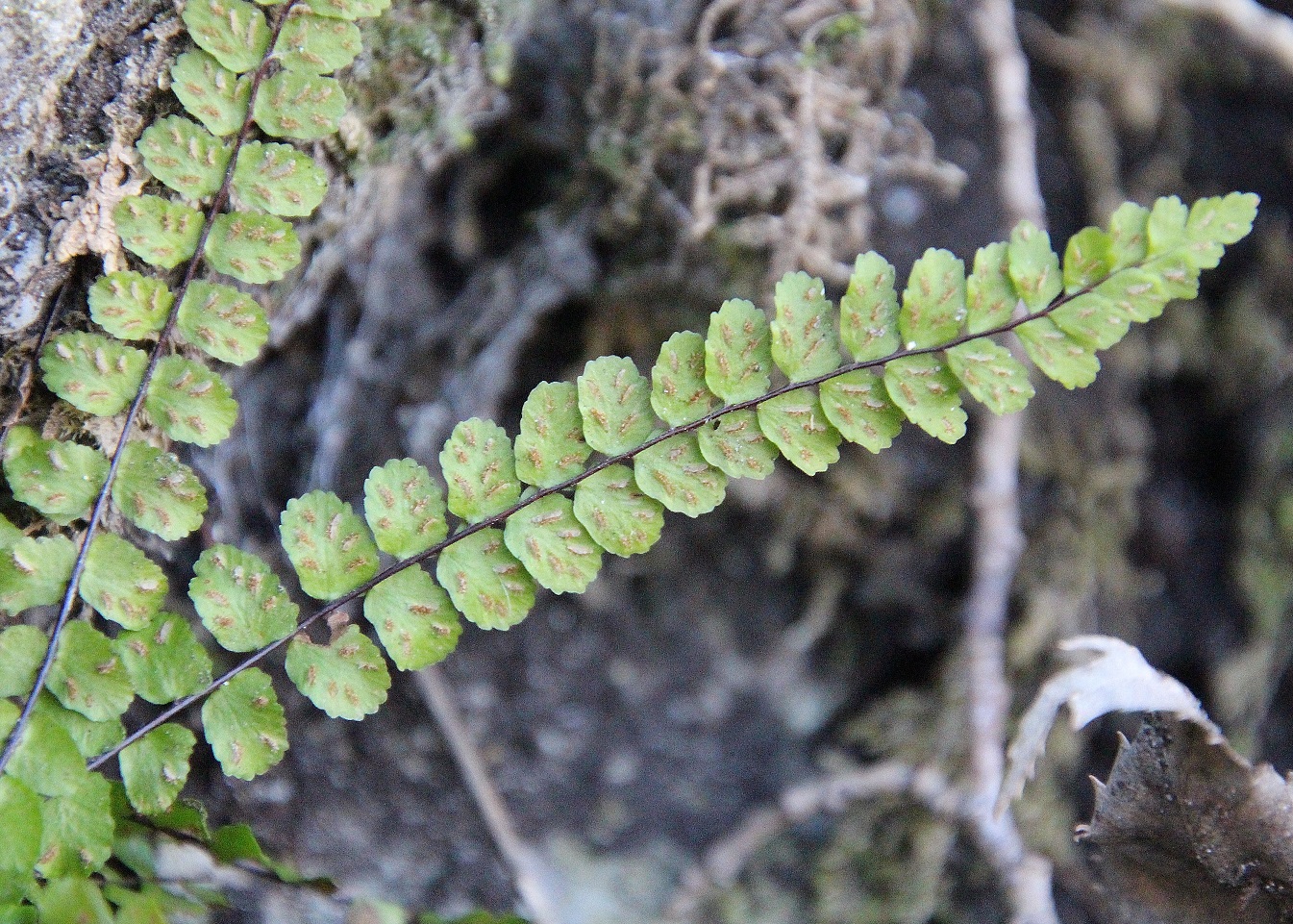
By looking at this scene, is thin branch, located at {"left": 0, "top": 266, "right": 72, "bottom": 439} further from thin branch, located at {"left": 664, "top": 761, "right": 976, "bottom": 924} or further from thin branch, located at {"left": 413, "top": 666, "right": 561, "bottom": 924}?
thin branch, located at {"left": 664, "top": 761, "right": 976, "bottom": 924}

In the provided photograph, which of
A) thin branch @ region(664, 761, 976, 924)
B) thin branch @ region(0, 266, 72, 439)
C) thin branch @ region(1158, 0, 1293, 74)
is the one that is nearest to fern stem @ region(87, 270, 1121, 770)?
thin branch @ region(0, 266, 72, 439)

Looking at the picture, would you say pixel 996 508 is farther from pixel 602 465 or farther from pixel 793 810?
pixel 602 465

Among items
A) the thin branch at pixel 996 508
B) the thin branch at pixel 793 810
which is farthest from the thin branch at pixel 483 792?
the thin branch at pixel 996 508

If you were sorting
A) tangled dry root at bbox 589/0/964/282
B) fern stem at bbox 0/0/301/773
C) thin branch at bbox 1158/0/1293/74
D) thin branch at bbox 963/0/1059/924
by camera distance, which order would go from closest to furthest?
fern stem at bbox 0/0/301/773 → tangled dry root at bbox 589/0/964/282 → thin branch at bbox 963/0/1059/924 → thin branch at bbox 1158/0/1293/74

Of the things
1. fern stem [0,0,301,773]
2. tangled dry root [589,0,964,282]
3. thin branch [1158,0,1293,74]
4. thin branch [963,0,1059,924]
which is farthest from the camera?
thin branch [1158,0,1293,74]

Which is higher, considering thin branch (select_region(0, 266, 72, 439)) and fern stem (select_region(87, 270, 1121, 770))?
thin branch (select_region(0, 266, 72, 439))

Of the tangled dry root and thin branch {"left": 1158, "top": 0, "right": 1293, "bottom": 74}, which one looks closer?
the tangled dry root

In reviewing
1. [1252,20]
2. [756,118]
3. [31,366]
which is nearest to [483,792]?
[31,366]
